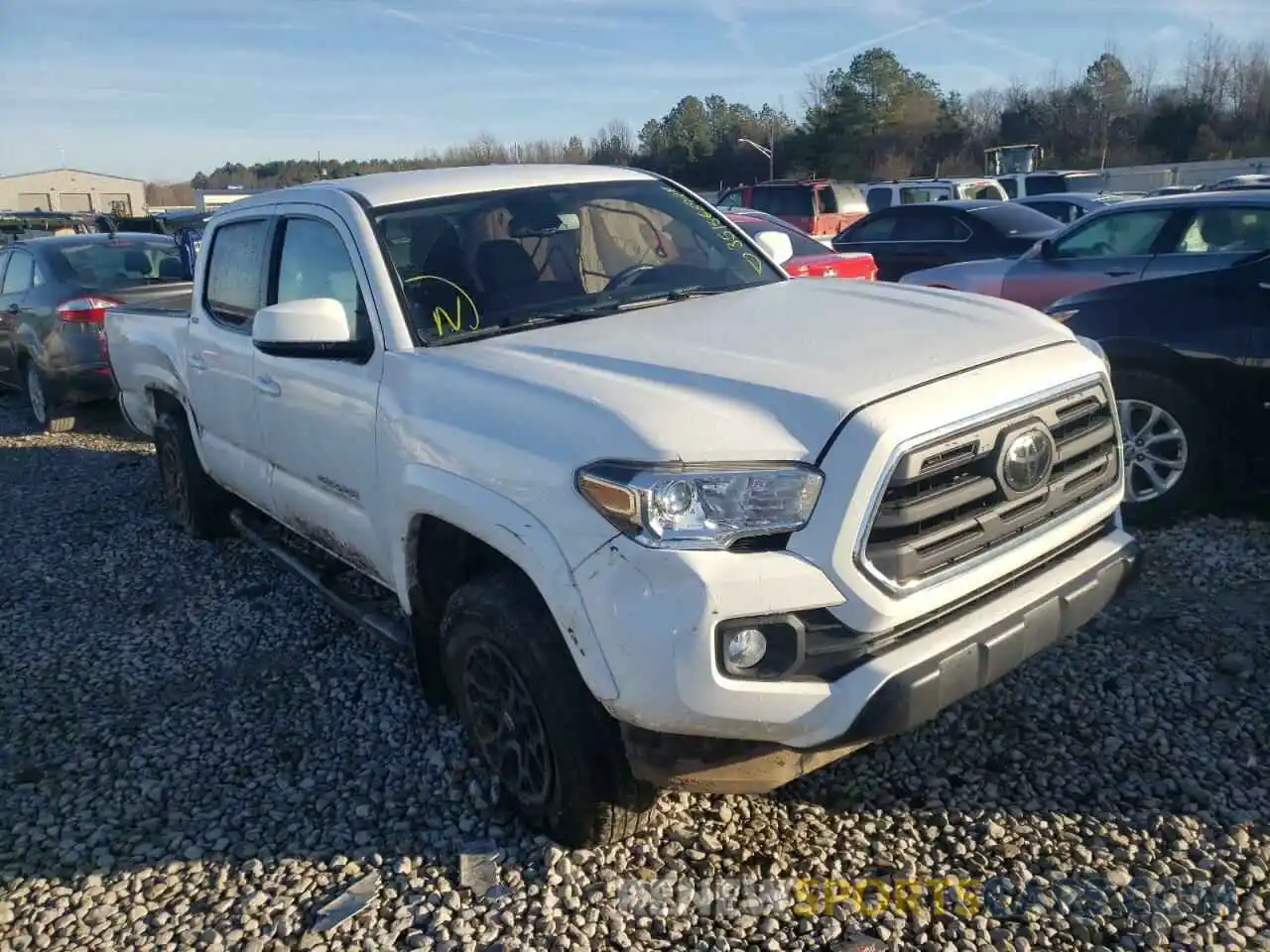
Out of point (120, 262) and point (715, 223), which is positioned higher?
point (715, 223)

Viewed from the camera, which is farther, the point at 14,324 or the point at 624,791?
the point at 14,324

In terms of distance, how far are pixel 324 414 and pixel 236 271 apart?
1440mm

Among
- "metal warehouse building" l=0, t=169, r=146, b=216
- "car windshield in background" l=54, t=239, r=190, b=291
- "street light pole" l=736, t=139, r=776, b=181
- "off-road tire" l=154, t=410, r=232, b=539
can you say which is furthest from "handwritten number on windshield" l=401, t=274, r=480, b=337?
"metal warehouse building" l=0, t=169, r=146, b=216

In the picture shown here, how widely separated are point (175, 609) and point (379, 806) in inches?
90.4

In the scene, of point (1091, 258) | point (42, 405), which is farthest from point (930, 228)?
point (42, 405)

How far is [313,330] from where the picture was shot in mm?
3307

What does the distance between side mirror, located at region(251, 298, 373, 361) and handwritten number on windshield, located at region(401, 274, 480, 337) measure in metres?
0.24

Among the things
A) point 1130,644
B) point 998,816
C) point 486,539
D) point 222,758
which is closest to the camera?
point 486,539

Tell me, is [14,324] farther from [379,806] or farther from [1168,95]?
[1168,95]

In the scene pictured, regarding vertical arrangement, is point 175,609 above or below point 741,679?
below

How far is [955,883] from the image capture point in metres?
2.79

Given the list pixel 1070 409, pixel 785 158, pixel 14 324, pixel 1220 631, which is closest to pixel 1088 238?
pixel 1220 631

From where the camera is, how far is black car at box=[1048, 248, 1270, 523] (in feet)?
15.3

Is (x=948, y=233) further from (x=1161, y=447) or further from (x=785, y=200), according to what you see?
(x=1161, y=447)
